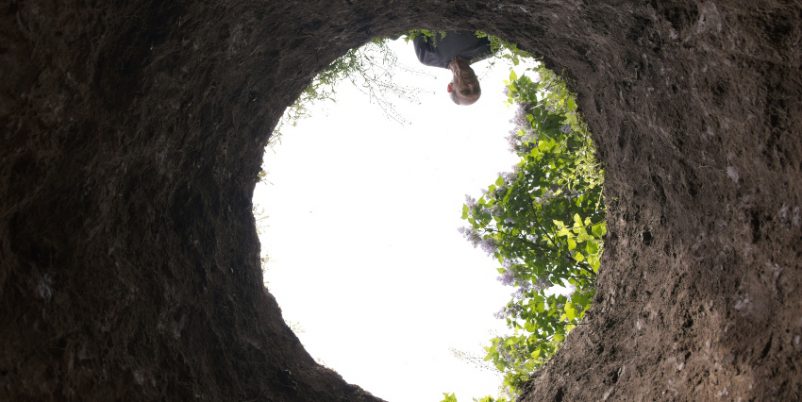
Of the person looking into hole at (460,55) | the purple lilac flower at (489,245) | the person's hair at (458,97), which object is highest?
the person looking into hole at (460,55)

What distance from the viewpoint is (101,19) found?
6.71ft

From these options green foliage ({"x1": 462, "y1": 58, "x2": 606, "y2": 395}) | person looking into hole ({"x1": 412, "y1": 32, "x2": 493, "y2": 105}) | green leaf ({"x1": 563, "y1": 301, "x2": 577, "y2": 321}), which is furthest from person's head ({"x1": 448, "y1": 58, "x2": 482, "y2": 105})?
green leaf ({"x1": 563, "y1": 301, "x2": 577, "y2": 321})

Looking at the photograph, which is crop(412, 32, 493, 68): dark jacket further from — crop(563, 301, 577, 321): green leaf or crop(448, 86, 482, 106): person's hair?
crop(563, 301, 577, 321): green leaf

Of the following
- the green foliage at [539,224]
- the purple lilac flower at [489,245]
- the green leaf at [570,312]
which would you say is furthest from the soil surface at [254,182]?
the purple lilac flower at [489,245]

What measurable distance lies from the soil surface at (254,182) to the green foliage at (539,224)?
960 mm

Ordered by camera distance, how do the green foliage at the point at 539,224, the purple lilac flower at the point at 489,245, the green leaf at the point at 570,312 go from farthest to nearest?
the purple lilac flower at the point at 489,245 → the green foliage at the point at 539,224 → the green leaf at the point at 570,312

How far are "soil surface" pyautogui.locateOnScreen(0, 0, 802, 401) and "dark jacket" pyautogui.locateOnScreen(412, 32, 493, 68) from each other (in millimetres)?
1080

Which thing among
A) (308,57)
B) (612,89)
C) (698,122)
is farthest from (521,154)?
(698,122)

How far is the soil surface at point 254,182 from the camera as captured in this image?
1.94 m

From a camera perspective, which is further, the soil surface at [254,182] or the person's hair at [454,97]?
the person's hair at [454,97]

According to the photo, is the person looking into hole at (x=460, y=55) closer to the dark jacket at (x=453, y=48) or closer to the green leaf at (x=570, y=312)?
the dark jacket at (x=453, y=48)

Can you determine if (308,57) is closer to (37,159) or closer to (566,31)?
(566,31)

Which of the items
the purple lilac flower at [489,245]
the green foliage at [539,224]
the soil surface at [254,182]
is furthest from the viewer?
the purple lilac flower at [489,245]

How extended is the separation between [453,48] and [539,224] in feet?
5.71
